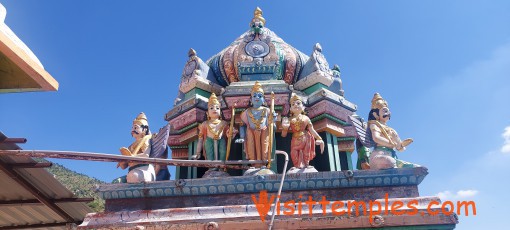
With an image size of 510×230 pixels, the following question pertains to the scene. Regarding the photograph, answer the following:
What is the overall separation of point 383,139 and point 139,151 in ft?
13.0

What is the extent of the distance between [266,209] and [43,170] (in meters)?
4.14

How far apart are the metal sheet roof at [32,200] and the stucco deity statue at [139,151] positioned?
1.72 meters

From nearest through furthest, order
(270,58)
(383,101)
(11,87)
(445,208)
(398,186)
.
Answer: (11,87) → (445,208) → (398,186) → (383,101) → (270,58)

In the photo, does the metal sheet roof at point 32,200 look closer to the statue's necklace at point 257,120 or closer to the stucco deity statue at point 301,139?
the statue's necklace at point 257,120

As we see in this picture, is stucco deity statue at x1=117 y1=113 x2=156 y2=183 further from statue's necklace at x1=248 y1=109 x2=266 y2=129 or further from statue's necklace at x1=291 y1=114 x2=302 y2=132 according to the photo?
statue's necklace at x1=291 y1=114 x2=302 y2=132

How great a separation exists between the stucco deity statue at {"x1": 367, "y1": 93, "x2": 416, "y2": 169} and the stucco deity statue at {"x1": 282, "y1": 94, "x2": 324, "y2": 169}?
860mm

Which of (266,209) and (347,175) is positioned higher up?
(347,175)

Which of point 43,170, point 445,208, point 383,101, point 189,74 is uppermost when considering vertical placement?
point 189,74

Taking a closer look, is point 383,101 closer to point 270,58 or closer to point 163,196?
point 270,58

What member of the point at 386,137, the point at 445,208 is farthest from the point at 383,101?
the point at 445,208

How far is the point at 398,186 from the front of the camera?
6312 millimetres

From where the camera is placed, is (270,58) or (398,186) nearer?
(398,186)

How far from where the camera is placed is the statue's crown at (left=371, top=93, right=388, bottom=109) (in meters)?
7.41

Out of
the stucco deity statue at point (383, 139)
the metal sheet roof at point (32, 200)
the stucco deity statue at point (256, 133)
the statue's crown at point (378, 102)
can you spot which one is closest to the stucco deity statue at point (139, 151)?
the stucco deity statue at point (256, 133)
